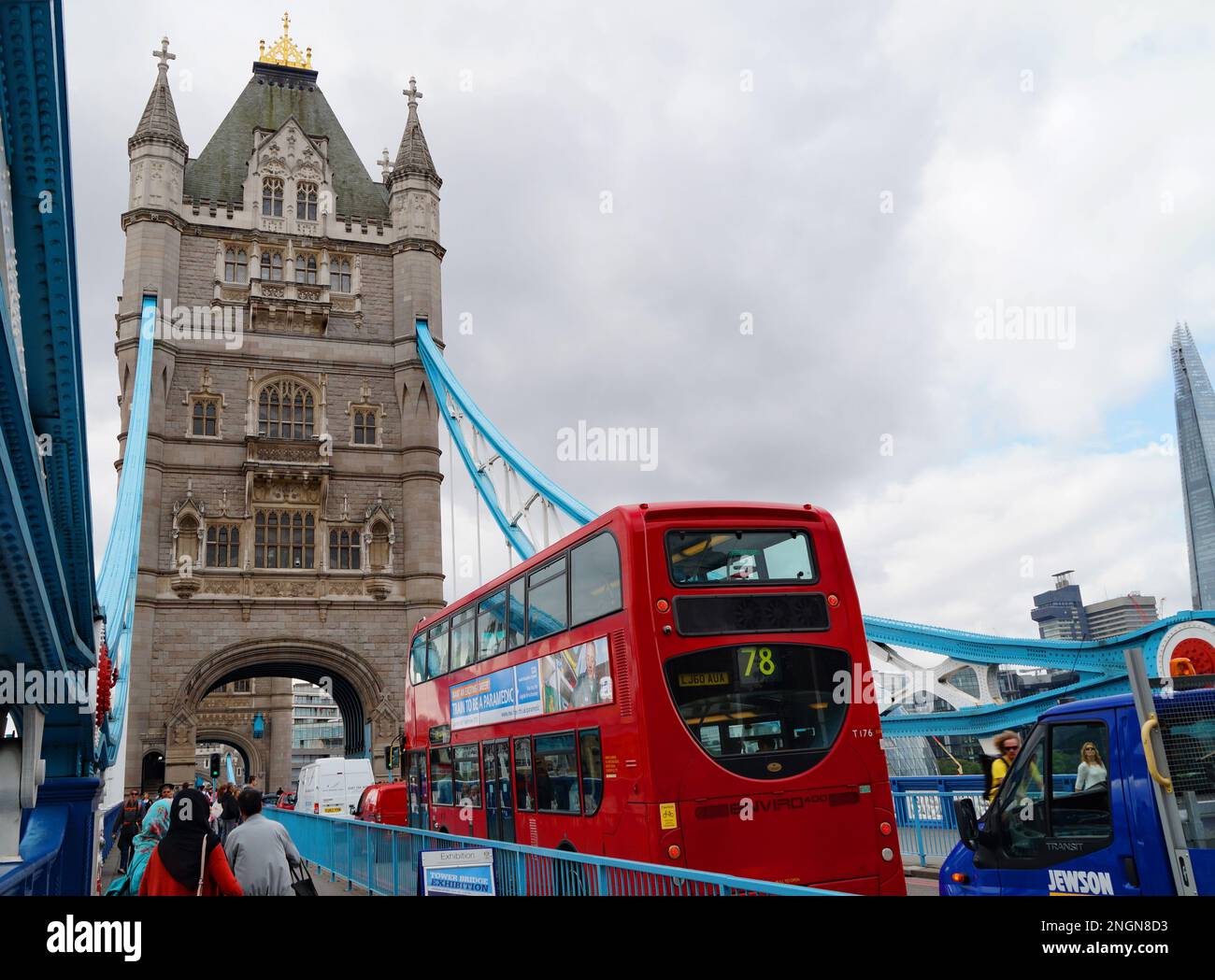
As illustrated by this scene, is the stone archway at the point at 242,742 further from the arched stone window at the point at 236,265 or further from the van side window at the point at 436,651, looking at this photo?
the van side window at the point at 436,651

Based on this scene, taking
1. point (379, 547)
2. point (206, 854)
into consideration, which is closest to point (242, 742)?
point (379, 547)

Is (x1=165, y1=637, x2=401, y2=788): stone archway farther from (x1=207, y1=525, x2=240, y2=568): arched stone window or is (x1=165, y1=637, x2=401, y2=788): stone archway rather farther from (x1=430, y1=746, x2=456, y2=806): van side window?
(x1=430, y1=746, x2=456, y2=806): van side window

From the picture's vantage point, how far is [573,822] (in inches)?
356

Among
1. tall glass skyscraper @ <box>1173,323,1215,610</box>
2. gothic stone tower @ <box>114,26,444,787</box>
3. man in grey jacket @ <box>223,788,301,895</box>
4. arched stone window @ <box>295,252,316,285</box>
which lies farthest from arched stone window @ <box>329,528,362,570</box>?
tall glass skyscraper @ <box>1173,323,1215,610</box>

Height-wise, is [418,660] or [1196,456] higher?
[1196,456]

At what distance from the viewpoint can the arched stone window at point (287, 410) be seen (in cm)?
3397

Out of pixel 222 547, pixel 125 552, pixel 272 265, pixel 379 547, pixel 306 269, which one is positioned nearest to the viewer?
pixel 125 552

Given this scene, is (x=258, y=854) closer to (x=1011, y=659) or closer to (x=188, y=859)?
(x=188, y=859)

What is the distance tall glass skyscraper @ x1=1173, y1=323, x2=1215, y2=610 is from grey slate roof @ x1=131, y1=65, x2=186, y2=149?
7343cm

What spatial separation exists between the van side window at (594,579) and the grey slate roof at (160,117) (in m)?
32.0

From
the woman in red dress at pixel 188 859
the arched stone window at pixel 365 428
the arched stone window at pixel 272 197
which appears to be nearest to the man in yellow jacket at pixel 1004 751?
the woman in red dress at pixel 188 859

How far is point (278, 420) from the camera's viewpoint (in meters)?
34.0

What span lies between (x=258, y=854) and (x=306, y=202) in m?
34.5
